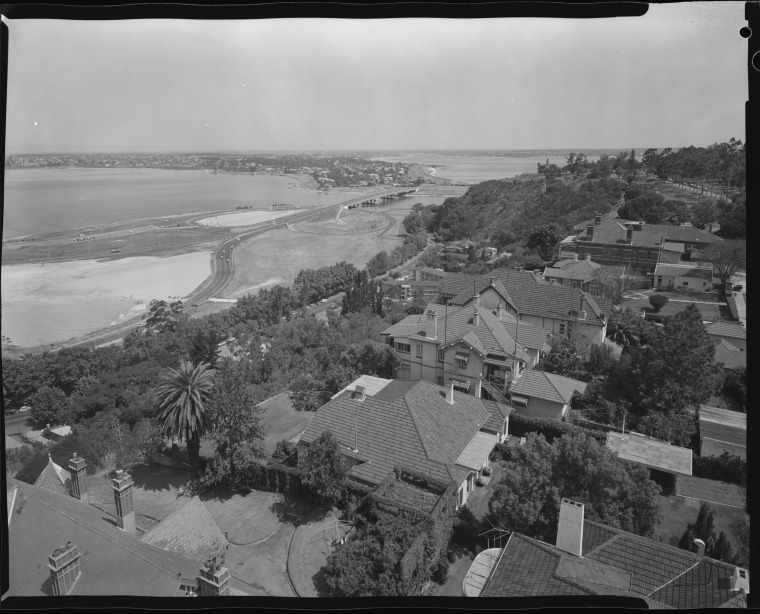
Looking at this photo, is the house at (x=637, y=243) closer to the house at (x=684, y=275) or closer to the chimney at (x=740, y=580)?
the house at (x=684, y=275)

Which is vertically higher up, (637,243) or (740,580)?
(637,243)

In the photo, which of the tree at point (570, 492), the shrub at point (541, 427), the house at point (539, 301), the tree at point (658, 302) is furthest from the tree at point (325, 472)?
the tree at point (658, 302)

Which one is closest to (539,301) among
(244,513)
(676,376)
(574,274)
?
(574,274)

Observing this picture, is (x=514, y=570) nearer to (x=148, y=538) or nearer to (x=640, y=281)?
(x=148, y=538)

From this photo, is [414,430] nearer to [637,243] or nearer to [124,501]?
[124,501]

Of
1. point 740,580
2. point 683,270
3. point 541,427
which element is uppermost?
point 683,270

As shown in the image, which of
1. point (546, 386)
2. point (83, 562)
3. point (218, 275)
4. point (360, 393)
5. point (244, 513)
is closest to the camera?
point (83, 562)

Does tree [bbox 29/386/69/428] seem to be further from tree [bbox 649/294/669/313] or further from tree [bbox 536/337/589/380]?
tree [bbox 649/294/669/313]
